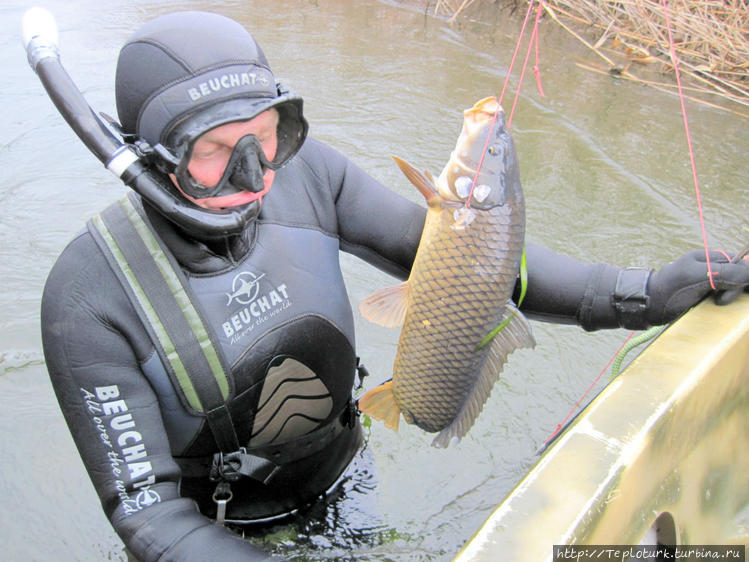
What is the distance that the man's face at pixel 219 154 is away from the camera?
67.7 inches

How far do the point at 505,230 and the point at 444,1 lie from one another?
7.65m

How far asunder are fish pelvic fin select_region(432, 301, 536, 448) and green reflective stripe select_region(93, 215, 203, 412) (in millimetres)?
808

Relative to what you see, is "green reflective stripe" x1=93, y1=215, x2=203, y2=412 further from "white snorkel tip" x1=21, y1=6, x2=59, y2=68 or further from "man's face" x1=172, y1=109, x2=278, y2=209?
"white snorkel tip" x1=21, y1=6, x2=59, y2=68

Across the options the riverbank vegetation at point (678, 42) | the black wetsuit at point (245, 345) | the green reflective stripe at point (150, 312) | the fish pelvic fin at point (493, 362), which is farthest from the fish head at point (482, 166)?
the riverbank vegetation at point (678, 42)

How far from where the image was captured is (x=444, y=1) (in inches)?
344

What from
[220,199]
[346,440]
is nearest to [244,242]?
[220,199]

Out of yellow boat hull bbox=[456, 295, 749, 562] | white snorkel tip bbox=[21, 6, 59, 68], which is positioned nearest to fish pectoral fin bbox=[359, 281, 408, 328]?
yellow boat hull bbox=[456, 295, 749, 562]

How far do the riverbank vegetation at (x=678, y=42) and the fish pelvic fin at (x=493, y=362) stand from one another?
4.92 metres

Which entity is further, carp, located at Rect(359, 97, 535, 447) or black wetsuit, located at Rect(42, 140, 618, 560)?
carp, located at Rect(359, 97, 535, 447)

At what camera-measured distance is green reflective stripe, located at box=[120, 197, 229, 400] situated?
1906 mm

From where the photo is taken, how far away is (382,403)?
7.12 ft

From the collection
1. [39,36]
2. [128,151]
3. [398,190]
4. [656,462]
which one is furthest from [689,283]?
[398,190]

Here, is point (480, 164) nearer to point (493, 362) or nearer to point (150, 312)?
point (493, 362)

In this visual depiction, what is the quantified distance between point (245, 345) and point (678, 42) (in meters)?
6.99
